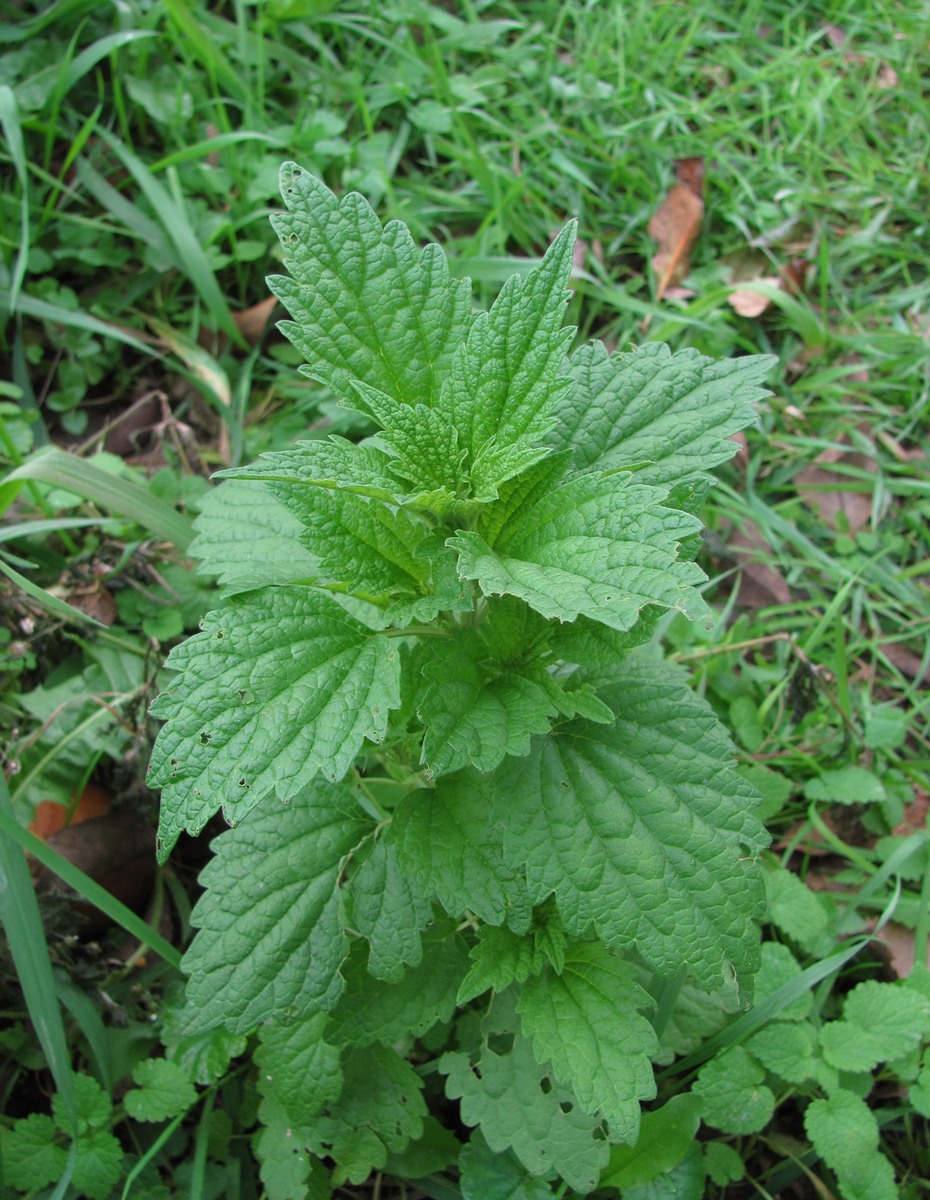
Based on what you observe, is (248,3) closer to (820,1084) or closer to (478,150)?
(478,150)

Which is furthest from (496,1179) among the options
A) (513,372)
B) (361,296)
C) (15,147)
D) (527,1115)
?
(15,147)

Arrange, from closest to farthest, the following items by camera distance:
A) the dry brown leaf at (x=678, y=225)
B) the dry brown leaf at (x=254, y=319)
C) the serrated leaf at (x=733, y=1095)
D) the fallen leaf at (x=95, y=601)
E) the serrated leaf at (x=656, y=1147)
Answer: the serrated leaf at (x=656, y=1147), the serrated leaf at (x=733, y=1095), the fallen leaf at (x=95, y=601), the dry brown leaf at (x=254, y=319), the dry brown leaf at (x=678, y=225)

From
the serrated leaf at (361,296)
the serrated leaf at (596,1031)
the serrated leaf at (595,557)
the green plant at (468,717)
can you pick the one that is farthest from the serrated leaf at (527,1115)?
the serrated leaf at (361,296)

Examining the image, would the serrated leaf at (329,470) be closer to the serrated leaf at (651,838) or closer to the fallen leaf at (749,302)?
the serrated leaf at (651,838)

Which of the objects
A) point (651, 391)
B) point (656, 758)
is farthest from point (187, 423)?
point (656, 758)

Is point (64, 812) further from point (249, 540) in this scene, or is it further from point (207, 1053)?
point (249, 540)

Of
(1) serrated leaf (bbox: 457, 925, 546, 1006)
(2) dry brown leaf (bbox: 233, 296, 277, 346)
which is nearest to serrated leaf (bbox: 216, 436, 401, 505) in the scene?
(1) serrated leaf (bbox: 457, 925, 546, 1006)

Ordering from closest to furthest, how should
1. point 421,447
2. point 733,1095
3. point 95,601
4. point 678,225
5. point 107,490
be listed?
point 421,447, point 733,1095, point 107,490, point 95,601, point 678,225
